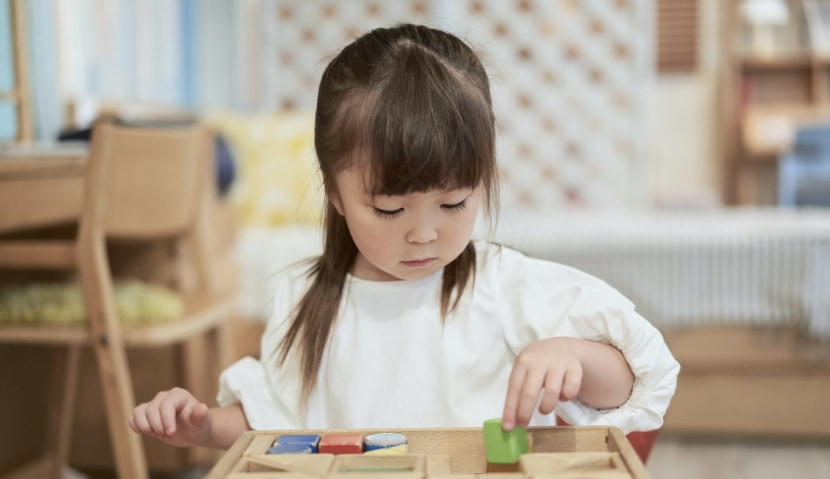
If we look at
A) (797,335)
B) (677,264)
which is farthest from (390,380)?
Answer: (797,335)

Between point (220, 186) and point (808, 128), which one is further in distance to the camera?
point (808, 128)

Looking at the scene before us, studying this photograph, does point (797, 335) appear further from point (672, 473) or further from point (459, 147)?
point (459, 147)

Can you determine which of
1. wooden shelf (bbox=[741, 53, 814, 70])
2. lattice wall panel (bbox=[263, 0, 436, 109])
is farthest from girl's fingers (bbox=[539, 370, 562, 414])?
wooden shelf (bbox=[741, 53, 814, 70])

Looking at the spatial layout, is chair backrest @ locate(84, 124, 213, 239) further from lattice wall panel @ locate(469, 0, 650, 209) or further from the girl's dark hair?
lattice wall panel @ locate(469, 0, 650, 209)

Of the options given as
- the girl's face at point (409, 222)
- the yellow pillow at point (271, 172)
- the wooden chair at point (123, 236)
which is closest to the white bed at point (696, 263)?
the yellow pillow at point (271, 172)

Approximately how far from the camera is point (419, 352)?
2.80 feet

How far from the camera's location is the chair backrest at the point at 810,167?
4109 mm

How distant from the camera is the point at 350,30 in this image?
324 centimetres

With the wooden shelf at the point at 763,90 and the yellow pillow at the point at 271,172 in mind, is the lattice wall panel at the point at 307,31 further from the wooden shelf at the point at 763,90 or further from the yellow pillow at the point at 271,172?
the wooden shelf at the point at 763,90

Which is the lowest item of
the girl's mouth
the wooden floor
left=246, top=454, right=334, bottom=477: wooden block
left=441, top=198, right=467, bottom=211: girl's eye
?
the wooden floor

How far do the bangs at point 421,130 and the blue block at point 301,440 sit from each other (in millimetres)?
216

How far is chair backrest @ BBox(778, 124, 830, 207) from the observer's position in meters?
4.11

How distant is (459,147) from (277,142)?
185cm

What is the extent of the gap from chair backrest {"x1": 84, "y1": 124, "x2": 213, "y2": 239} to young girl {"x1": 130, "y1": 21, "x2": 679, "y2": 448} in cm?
57
